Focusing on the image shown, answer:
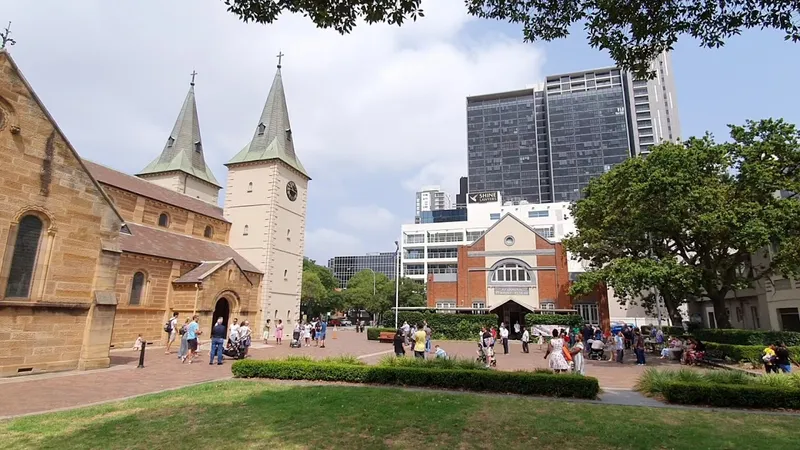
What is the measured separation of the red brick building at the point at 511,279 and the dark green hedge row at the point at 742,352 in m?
19.8

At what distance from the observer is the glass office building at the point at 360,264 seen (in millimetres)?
137750

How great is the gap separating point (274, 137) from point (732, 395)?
124 ft

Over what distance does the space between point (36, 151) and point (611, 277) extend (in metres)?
25.7

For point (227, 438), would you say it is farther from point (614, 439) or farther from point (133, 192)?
point (133, 192)

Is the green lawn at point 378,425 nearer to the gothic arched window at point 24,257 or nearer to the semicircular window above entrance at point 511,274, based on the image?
the gothic arched window at point 24,257

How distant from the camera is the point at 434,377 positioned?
12.5 metres

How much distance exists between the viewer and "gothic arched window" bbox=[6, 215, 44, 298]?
46.6 feet

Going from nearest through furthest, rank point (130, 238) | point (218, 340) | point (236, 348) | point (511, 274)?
point (218, 340) → point (236, 348) → point (130, 238) → point (511, 274)

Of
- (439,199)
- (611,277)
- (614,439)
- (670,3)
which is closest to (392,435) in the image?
(614,439)

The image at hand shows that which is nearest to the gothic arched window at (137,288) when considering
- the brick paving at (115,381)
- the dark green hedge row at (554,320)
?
the brick paving at (115,381)

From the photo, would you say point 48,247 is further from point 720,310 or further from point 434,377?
point 720,310

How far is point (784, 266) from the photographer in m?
20.4

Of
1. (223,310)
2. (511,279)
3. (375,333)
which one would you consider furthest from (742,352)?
(223,310)

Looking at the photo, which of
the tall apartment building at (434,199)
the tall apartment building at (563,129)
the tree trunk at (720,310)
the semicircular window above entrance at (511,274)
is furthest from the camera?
the tall apartment building at (434,199)
